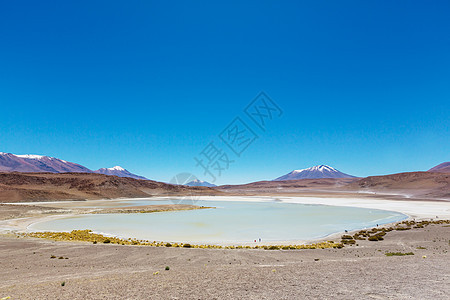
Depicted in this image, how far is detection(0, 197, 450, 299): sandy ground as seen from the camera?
7746 mm

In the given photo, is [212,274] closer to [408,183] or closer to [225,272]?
[225,272]

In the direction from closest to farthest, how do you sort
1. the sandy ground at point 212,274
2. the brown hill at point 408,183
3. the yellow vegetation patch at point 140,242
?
the sandy ground at point 212,274 < the yellow vegetation patch at point 140,242 < the brown hill at point 408,183

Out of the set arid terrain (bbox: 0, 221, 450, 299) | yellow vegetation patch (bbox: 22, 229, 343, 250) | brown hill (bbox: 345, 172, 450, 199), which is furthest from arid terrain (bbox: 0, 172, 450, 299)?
brown hill (bbox: 345, 172, 450, 199)

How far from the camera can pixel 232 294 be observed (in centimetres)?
764

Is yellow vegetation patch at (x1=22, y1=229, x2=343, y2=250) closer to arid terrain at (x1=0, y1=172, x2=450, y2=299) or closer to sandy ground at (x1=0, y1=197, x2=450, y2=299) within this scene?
arid terrain at (x1=0, y1=172, x2=450, y2=299)

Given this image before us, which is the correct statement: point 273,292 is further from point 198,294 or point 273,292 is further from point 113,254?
point 113,254

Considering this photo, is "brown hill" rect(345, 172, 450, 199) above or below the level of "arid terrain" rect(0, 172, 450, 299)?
above

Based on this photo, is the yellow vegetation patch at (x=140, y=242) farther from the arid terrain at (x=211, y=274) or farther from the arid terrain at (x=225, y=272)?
the arid terrain at (x=211, y=274)

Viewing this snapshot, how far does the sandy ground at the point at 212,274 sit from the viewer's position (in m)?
7.75

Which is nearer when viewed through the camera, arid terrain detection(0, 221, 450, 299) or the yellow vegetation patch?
arid terrain detection(0, 221, 450, 299)

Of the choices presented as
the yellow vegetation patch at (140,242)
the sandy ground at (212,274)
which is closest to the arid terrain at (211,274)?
the sandy ground at (212,274)

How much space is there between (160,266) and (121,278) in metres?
3.17

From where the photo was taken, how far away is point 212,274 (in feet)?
32.9

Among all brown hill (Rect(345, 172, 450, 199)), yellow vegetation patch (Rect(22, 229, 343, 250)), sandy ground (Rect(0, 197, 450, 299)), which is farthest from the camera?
brown hill (Rect(345, 172, 450, 199))
